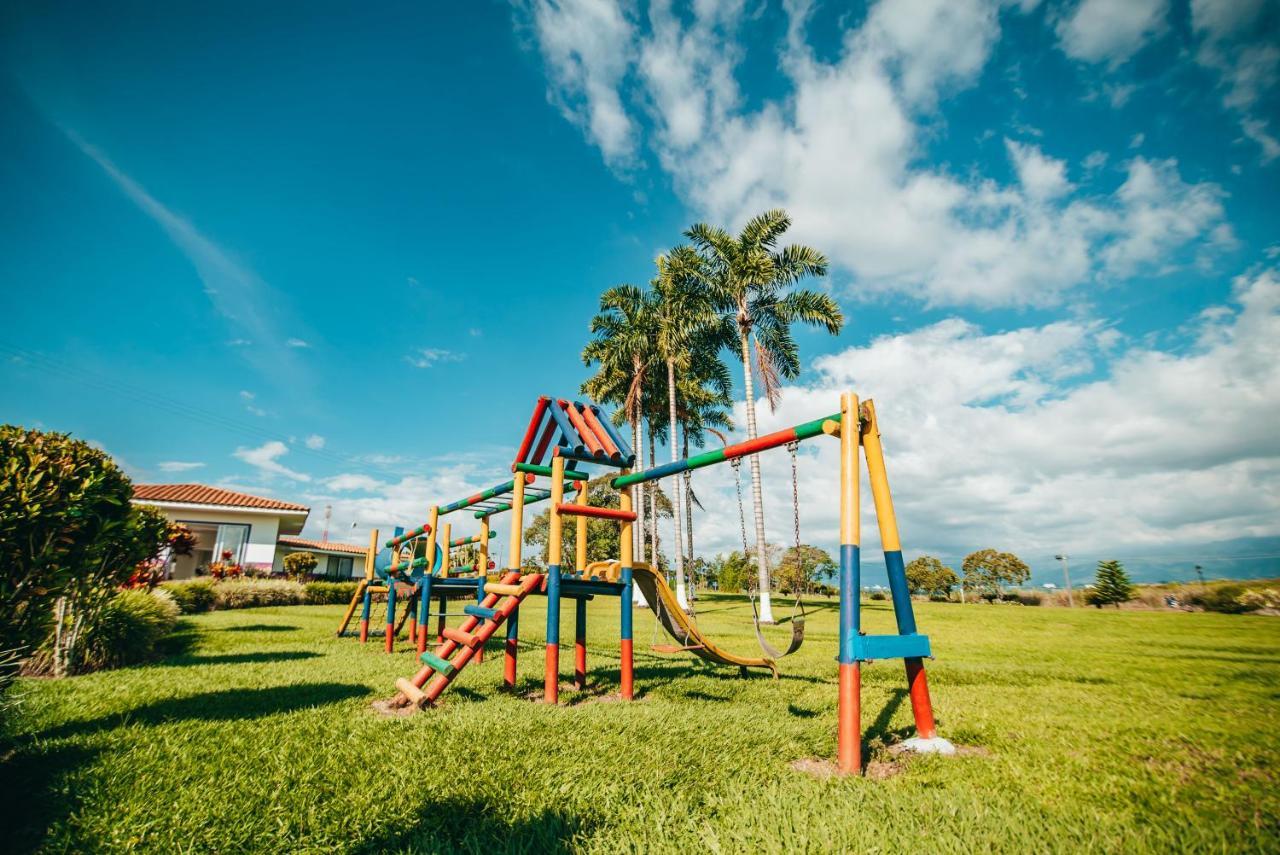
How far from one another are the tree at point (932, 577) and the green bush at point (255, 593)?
6023cm

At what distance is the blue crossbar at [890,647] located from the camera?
4.01 meters

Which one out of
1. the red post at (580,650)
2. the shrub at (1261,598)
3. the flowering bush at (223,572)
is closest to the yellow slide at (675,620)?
the red post at (580,650)

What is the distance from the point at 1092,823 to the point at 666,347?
23851mm

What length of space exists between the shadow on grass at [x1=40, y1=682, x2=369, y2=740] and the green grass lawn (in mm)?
41

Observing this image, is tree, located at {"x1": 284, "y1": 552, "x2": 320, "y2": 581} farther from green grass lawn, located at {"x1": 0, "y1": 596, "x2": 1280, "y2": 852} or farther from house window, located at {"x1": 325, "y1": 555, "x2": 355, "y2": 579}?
green grass lawn, located at {"x1": 0, "y1": 596, "x2": 1280, "y2": 852}

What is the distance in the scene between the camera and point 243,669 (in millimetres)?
7500

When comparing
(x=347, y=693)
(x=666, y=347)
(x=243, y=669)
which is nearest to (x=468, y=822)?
(x=347, y=693)

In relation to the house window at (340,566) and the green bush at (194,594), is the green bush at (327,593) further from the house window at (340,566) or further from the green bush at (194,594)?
the house window at (340,566)

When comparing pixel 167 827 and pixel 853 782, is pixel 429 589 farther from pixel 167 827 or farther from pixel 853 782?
pixel 853 782

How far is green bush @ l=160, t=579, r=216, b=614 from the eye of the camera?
17.8m

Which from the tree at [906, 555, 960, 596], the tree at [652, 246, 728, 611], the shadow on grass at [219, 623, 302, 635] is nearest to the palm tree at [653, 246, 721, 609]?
the tree at [652, 246, 728, 611]

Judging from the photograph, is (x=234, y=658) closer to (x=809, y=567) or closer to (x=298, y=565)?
(x=298, y=565)

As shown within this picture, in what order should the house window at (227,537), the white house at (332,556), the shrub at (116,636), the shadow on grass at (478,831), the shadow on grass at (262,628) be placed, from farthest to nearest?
the white house at (332,556), the house window at (227,537), the shadow on grass at (262,628), the shrub at (116,636), the shadow on grass at (478,831)

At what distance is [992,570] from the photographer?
58594mm
